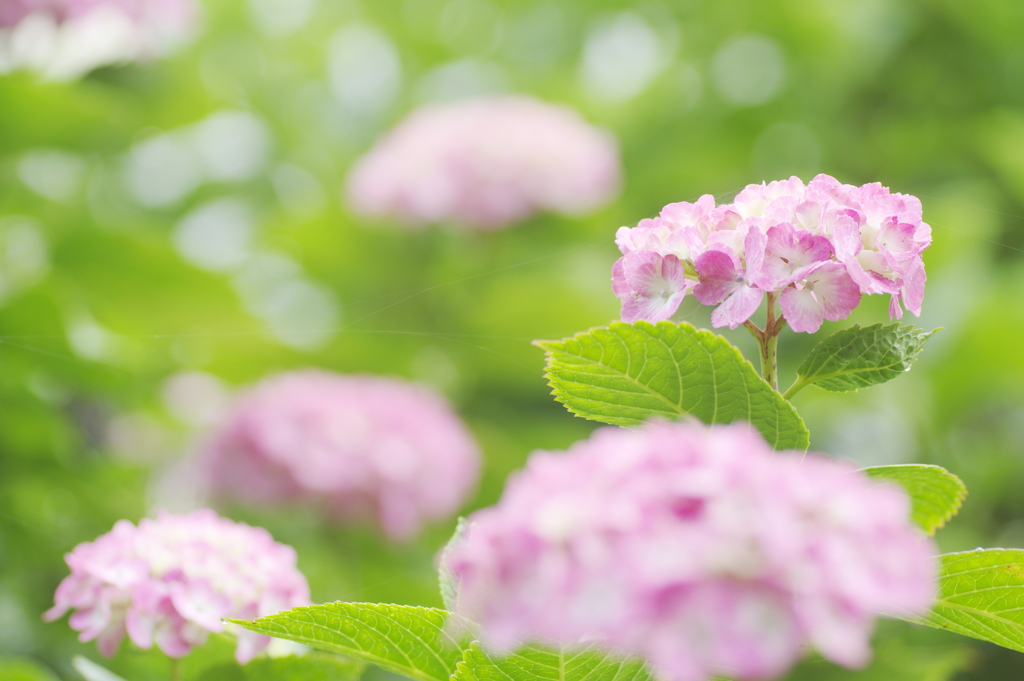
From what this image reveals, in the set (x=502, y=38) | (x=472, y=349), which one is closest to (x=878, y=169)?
(x=472, y=349)

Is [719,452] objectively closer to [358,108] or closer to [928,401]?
[928,401]

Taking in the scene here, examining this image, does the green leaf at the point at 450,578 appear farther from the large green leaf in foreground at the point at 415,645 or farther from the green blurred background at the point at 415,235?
the green blurred background at the point at 415,235

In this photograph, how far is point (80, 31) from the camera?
0.85 metres

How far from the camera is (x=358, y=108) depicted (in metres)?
1.63

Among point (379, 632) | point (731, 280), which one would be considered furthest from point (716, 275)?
point (379, 632)

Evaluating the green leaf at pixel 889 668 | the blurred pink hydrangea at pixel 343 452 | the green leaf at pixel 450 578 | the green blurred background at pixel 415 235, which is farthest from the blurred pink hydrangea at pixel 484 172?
the green leaf at pixel 450 578

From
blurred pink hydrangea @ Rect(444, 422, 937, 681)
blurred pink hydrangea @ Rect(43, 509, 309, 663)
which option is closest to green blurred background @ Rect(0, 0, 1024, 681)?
blurred pink hydrangea @ Rect(43, 509, 309, 663)

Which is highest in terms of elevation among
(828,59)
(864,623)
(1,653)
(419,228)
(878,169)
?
(828,59)

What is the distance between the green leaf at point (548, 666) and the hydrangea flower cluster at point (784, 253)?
8 cm

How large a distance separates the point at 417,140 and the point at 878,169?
1.79 ft

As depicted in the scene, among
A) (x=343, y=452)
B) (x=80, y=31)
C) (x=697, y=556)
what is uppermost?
(x=80, y=31)

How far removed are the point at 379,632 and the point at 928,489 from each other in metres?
0.14

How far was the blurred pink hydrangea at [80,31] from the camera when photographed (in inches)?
31.1

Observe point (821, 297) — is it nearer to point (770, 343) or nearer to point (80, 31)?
point (770, 343)
